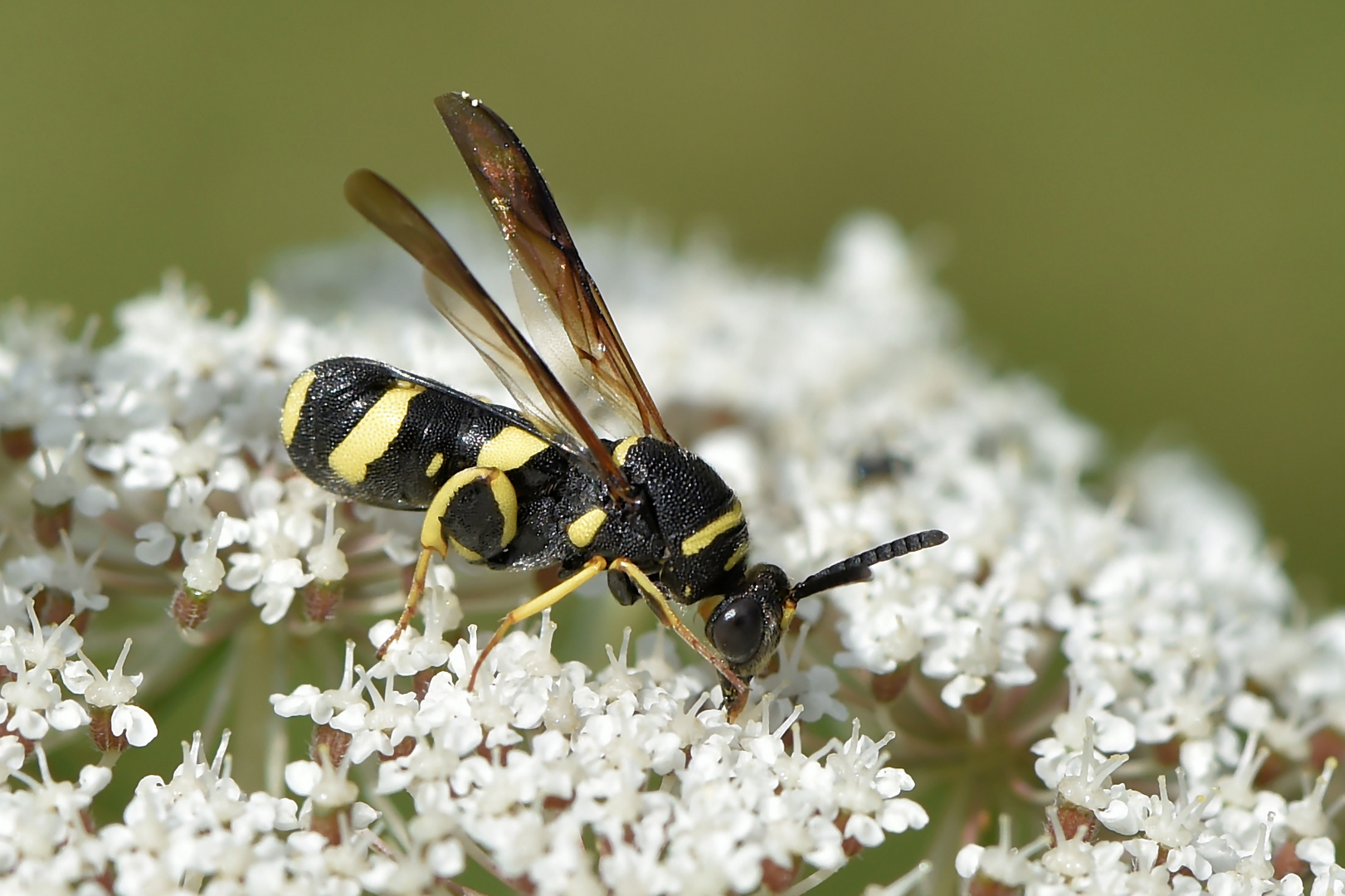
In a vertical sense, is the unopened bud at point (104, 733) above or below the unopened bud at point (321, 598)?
below

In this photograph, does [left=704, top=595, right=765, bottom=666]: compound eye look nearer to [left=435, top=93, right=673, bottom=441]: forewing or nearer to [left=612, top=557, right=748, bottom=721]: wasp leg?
[left=612, top=557, right=748, bottom=721]: wasp leg

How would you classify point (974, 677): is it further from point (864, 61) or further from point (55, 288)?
point (864, 61)

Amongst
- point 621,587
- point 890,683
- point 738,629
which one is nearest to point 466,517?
point 621,587

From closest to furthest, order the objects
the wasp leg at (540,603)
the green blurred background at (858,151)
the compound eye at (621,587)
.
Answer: the wasp leg at (540,603), the compound eye at (621,587), the green blurred background at (858,151)

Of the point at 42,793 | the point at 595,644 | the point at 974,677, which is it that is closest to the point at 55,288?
the point at 595,644

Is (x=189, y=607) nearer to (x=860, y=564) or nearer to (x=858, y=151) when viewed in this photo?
(x=860, y=564)

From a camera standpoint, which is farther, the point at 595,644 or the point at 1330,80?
the point at 1330,80

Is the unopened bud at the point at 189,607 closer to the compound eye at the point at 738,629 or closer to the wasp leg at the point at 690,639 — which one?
the wasp leg at the point at 690,639

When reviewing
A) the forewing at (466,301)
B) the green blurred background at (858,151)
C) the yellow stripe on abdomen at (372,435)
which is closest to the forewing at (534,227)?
the forewing at (466,301)

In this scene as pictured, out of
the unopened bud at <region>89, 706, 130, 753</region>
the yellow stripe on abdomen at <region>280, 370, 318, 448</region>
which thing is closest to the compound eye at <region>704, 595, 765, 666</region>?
the yellow stripe on abdomen at <region>280, 370, 318, 448</region>
